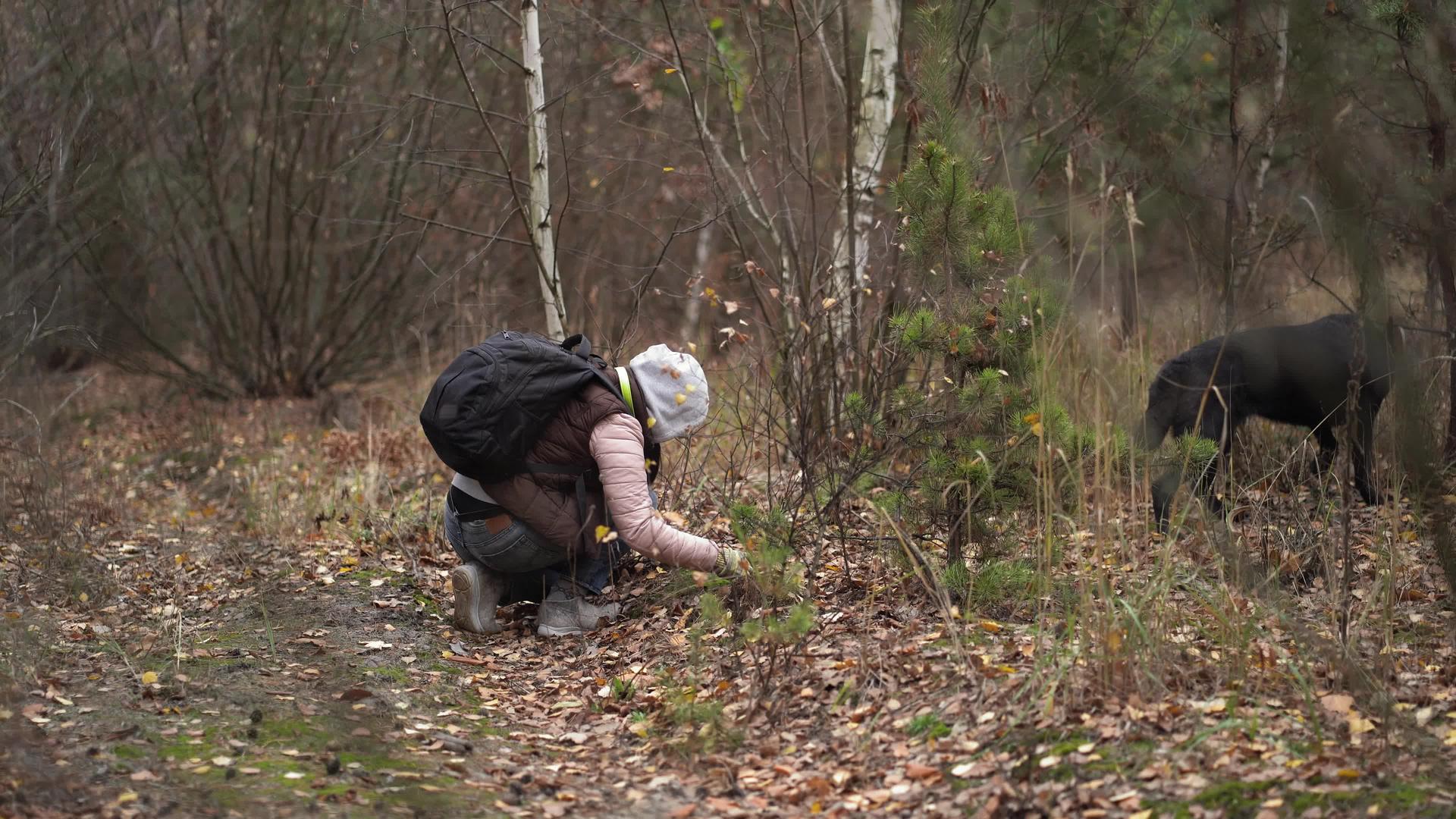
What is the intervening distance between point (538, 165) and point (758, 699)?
2991mm

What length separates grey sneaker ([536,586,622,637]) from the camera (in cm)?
458

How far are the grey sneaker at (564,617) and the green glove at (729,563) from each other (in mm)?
661

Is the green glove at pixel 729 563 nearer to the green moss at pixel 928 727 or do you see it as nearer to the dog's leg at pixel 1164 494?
the green moss at pixel 928 727

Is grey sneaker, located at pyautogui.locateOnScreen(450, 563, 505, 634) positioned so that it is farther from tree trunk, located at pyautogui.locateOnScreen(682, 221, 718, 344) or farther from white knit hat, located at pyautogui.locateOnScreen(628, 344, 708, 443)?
tree trunk, located at pyautogui.locateOnScreen(682, 221, 718, 344)

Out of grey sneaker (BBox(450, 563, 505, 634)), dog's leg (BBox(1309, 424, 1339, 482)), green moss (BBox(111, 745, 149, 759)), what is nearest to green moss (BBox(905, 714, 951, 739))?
grey sneaker (BBox(450, 563, 505, 634))

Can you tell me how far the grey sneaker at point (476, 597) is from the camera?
14.9 ft

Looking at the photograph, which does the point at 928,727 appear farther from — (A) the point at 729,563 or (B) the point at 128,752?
(B) the point at 128,752

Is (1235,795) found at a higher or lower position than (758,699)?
higher

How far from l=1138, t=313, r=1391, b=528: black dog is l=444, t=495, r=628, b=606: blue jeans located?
2.34 metres

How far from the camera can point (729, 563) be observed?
164 inches

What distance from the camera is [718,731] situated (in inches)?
135

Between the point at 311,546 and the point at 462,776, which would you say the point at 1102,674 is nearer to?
the point at 462,776

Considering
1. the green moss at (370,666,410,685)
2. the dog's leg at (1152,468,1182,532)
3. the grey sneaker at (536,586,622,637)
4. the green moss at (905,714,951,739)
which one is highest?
the dog's leg at (1152,468,1182,532)

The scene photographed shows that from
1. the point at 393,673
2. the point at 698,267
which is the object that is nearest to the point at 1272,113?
the point at 393,673
